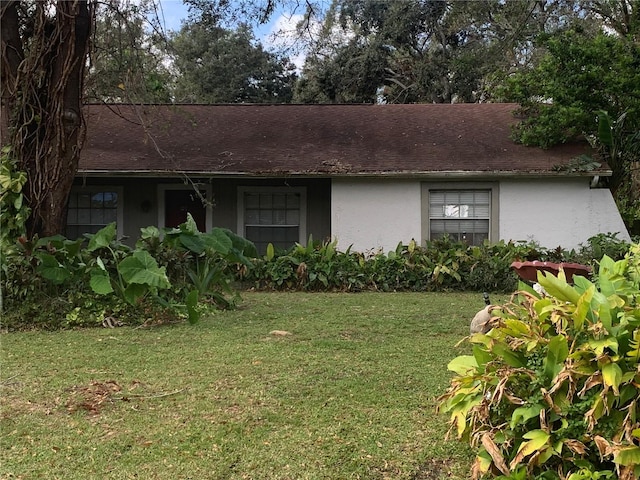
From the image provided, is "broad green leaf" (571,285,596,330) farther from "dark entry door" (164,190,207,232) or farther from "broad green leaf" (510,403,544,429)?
"dark entry door" (164,190,207,232)

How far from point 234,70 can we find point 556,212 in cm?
2487

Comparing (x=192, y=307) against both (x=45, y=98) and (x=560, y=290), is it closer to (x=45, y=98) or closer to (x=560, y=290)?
(x=45, y=98)

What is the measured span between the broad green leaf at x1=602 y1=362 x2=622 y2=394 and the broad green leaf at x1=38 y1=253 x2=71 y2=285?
6333mm

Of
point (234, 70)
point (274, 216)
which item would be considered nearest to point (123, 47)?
point (274, 216)

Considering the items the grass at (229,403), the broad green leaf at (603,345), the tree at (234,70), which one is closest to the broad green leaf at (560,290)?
the broad green leaf at (603,345)

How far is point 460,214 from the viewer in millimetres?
12641

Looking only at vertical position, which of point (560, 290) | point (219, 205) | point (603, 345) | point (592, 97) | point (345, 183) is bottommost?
point (603, 345)

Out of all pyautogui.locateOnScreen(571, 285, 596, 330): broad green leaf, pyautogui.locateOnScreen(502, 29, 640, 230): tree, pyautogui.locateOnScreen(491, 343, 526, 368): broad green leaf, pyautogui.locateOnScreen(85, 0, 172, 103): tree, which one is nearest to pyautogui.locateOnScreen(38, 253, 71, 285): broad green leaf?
pyautogui.locateOnScreen(85, 0, 172, 103): tree

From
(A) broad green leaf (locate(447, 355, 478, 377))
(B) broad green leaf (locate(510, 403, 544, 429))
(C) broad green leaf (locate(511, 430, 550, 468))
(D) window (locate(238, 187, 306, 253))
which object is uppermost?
(D) window (locate(238, 187, 306, 253))

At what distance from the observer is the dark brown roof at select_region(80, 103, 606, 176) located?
12.3 meters

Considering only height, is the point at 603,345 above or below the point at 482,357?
above

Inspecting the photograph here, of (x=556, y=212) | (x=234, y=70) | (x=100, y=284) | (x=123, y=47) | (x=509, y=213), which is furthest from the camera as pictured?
(x=234, y=70)

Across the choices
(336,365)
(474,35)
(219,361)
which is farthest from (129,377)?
(474,35)

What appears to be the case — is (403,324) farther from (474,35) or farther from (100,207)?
(474,35)
